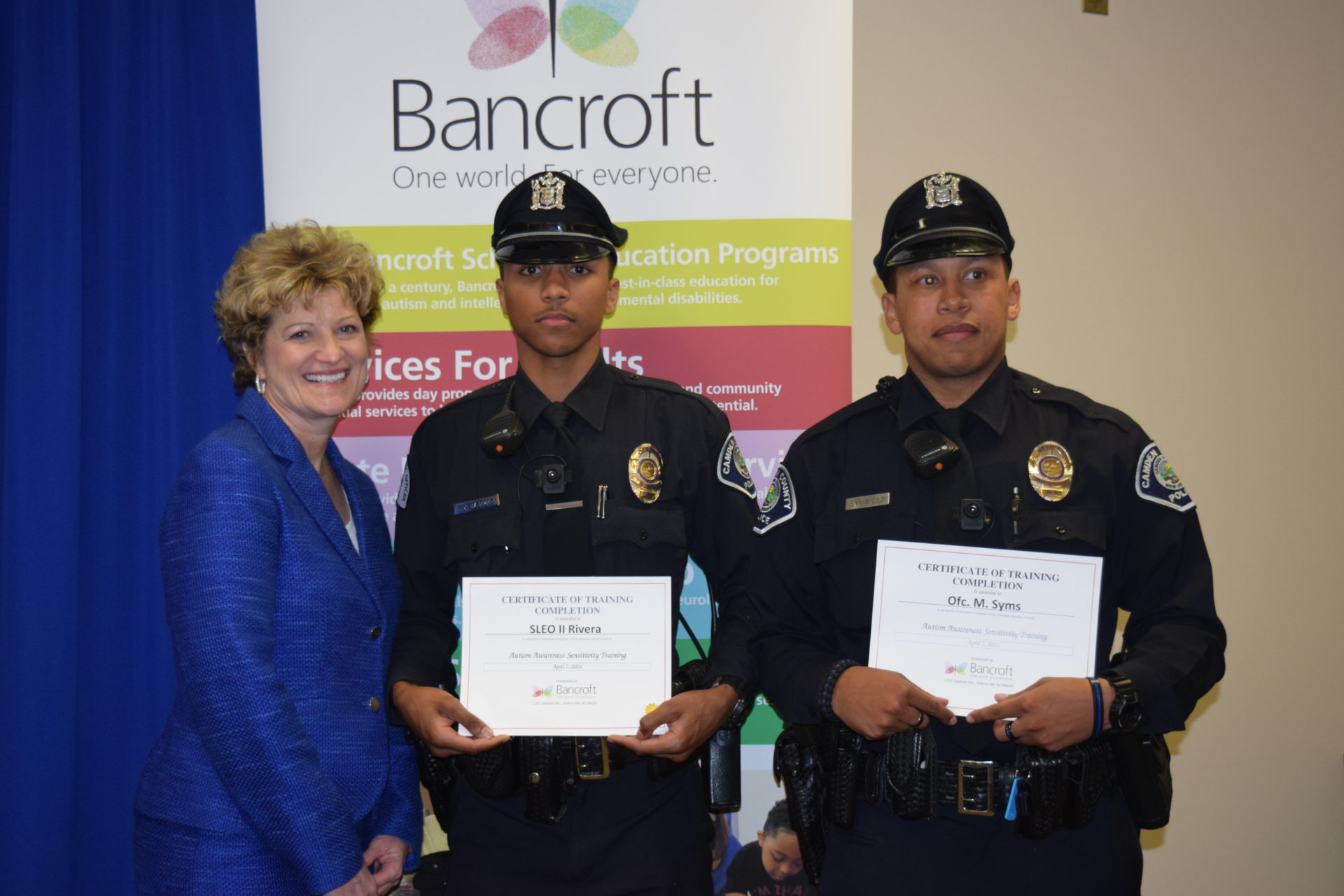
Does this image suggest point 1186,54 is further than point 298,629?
Yes

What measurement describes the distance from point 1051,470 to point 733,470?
791 mm

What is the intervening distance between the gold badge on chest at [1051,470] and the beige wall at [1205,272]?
1.21 meters

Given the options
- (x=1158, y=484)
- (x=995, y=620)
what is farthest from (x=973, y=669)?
(x=1158, y=484)

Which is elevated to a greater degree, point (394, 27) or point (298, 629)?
point (394, 27)

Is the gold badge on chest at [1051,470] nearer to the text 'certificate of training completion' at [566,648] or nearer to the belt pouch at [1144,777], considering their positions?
the belt pouch at [1144,777]

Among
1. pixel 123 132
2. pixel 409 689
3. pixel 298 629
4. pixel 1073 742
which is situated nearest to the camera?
pixel 1073 742

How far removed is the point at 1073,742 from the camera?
1964 mm

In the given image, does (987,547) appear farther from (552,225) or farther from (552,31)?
(552,31)

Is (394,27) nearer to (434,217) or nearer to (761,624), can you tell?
(434,217)

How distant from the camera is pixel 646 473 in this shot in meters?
2.51

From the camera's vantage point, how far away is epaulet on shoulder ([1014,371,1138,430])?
225 cm

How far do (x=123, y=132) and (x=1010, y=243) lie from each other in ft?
9.15

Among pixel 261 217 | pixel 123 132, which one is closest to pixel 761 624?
pixel 261 217

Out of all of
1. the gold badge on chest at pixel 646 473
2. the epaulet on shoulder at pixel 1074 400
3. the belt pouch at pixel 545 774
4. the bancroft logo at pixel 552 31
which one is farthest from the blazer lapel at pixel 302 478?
the epaulet on shoulder at pixel 1074 400
